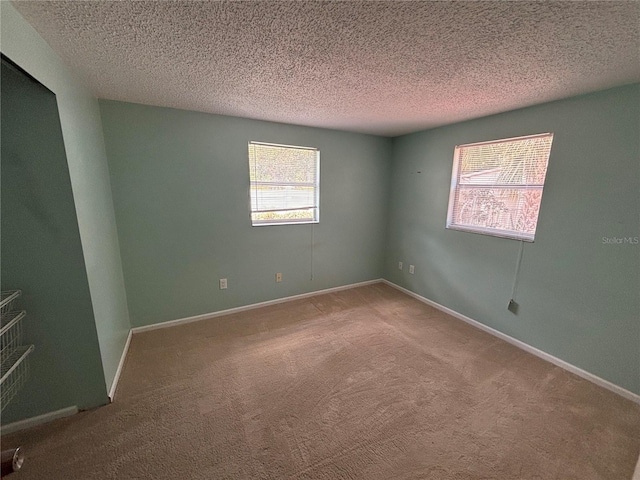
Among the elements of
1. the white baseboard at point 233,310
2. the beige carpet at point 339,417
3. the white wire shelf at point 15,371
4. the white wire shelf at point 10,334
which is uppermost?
the white wire shelf at point 10,334

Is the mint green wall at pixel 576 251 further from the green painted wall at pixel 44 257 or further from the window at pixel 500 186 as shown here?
the green painted wall at pixel 44 257

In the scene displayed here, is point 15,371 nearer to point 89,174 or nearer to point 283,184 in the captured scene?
point 89,174

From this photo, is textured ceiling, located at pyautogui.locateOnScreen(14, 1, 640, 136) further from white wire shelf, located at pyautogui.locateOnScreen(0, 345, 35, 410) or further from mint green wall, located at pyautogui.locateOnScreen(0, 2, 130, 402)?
white wire shelf, located at pyautogui.locateOnScreen(0, 345, 35, 410)

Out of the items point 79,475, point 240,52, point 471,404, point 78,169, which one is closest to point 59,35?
point 78,169

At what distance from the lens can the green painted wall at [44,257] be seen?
1243mm

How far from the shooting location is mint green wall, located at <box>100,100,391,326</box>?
2258mm

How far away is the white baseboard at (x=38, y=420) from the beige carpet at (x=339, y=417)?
5 cm

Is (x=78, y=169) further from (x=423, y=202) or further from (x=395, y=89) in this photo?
(x=423, y=202)

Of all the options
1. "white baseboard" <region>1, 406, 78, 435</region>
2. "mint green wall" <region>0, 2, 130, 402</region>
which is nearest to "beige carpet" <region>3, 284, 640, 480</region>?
"white baseboard" <region>1, 406, 78, 435</region>

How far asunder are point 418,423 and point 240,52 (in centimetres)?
246

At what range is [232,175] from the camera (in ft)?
8.66

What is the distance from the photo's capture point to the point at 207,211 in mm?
2578

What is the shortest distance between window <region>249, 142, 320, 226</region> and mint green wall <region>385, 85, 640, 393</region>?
5.59 feet

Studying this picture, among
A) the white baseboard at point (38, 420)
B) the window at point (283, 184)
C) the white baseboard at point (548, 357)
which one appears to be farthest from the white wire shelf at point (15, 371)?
the white baseboard at point (548, 357)
